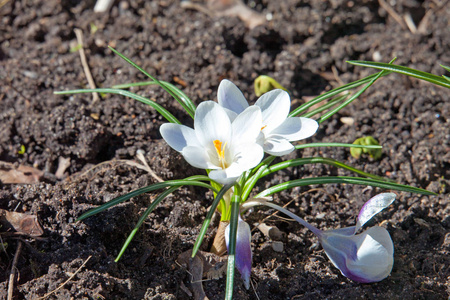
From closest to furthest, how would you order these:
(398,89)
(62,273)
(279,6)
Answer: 1. (62,273)
2. (398,89)
3. (279,6)

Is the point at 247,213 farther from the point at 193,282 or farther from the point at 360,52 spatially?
the point at 360,52

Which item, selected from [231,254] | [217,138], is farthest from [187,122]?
[231,254]

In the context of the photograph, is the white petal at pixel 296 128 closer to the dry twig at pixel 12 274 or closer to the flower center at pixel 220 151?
the flower center at pixel 220 151

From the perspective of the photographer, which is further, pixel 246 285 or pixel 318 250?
pixel 318 250

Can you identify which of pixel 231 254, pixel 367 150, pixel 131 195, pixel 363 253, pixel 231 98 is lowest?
pixel 367 150

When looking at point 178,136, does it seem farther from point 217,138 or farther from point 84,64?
point 84,64

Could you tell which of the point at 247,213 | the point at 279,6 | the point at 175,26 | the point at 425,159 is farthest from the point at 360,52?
the point at 247,213

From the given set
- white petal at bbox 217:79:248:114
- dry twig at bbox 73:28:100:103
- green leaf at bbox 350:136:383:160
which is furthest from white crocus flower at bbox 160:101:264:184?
dry twig at bbox 73:28:100:103
